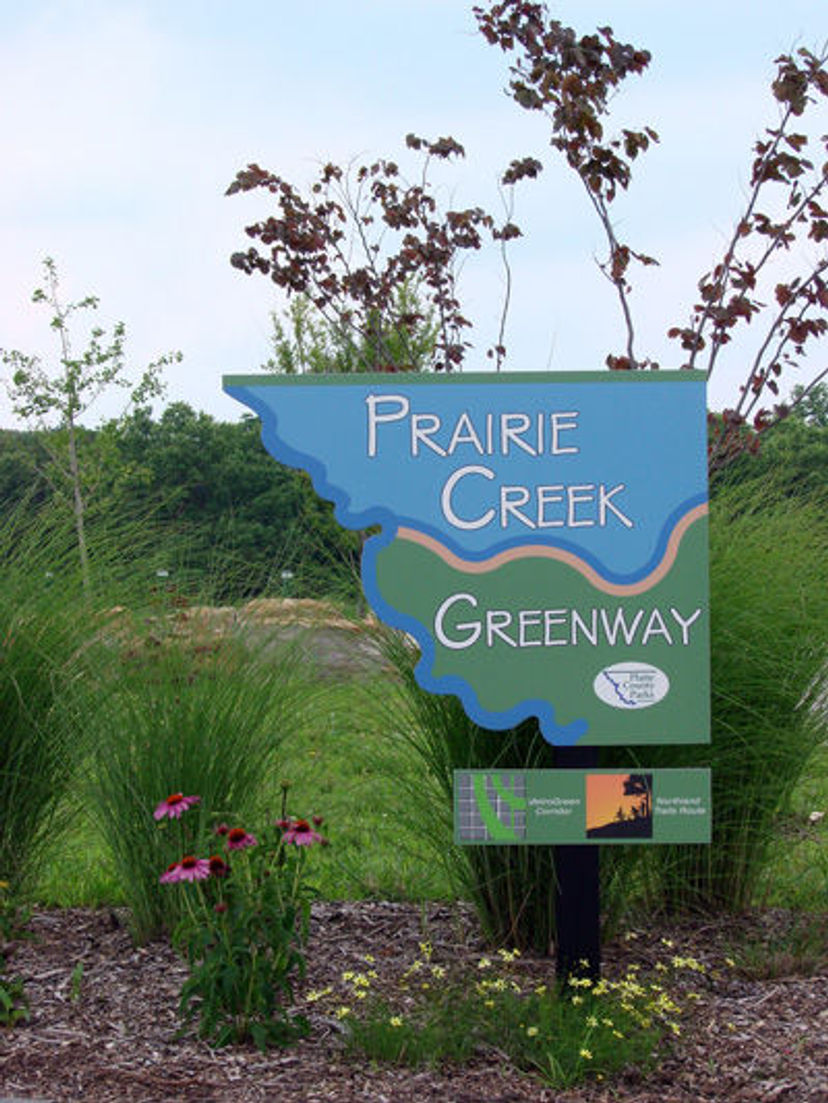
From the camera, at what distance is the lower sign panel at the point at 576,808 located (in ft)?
12.6

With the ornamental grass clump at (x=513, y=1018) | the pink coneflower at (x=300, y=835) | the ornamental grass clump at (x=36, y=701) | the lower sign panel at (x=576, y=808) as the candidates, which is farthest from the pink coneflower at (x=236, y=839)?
the ornamental grass clump at (x=36, y=701)

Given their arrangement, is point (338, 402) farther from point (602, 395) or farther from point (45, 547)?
point (45, 547)

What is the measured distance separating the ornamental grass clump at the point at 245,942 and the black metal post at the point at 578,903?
2.51 ft

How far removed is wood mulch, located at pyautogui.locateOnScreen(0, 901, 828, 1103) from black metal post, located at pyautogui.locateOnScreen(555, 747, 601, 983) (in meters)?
0.32

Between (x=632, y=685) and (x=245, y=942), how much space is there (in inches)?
52.1

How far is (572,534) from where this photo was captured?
3930 millimetres

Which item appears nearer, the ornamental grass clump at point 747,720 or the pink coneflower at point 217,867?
the pink coneflower at point 217,867

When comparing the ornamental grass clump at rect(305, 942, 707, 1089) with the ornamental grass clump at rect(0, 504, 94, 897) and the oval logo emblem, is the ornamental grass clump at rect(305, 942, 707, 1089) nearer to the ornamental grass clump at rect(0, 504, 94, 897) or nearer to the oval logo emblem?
the oval logo emblem

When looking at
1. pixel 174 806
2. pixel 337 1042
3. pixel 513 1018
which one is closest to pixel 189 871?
pixel 174 806

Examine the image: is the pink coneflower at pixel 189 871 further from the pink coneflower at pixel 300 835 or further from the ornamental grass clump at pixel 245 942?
the pink coneflower at pixel 300 835

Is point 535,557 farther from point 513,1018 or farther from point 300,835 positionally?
point 513,1018

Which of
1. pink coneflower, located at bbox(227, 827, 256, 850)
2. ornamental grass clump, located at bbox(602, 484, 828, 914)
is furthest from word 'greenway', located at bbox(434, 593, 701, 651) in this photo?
pink coneflower, located at bbox(227, 827, 256, 850)

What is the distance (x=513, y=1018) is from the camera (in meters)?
3.63

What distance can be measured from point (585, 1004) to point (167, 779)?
1.46 metres
